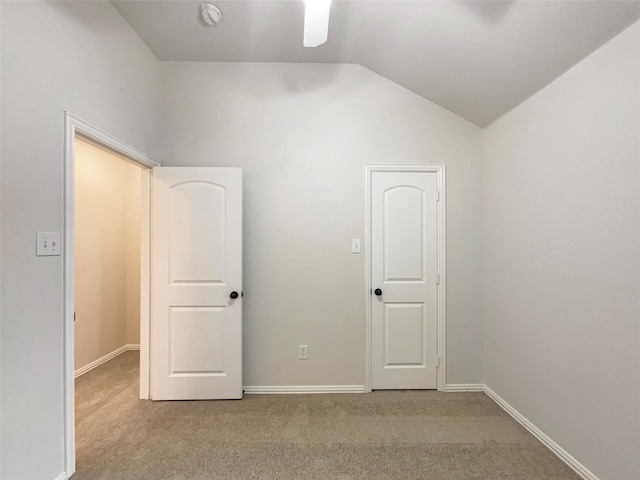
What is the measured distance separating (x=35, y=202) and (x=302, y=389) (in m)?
2.22

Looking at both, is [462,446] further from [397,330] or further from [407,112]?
[407,112]

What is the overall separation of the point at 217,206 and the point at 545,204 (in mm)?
2398

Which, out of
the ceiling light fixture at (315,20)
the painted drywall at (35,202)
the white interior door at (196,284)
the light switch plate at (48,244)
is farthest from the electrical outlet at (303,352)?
the ceiling light fixture at (315,20)

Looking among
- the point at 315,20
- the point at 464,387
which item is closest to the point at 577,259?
the point at 464,387

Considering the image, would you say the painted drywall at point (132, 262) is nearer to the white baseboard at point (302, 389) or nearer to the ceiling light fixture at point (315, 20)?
the white baseboard at point (302, 389)

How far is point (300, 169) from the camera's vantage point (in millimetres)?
2494

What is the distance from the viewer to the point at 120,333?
3.46 metres

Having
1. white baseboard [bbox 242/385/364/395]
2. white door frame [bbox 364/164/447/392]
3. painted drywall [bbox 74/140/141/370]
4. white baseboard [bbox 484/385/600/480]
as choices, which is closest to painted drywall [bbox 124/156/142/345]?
painted drywall [bbox 74/140/141/370]

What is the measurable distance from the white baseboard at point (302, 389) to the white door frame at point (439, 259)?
6.3 inches

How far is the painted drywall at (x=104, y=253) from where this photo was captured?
294cm

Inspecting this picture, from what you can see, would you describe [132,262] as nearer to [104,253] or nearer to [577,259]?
[104,253]

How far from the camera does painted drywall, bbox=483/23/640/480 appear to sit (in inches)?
54.4

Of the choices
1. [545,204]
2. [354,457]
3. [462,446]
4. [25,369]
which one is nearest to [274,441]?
[354,457]

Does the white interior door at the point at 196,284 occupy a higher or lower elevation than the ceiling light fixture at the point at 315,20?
lower
